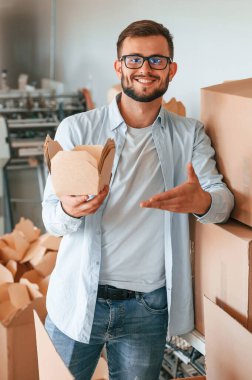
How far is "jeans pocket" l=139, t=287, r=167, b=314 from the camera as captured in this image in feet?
5.72

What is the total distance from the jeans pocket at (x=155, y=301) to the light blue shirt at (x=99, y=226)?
0.03 meters

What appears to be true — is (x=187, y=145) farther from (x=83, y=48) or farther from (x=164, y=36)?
(x=83, y=48)

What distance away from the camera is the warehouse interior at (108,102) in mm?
1617

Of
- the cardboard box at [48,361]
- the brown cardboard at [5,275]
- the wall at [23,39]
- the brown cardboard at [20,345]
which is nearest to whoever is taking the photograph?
the cardboard box at [48,361]

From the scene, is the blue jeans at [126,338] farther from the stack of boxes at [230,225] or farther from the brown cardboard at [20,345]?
the brown cardboard at [20,345]

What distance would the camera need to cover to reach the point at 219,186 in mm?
1649

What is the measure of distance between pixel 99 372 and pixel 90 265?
583 millimetres

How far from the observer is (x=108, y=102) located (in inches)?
144

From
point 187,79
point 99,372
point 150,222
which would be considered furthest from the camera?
point 187,79

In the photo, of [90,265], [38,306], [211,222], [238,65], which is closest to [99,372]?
[38,306]

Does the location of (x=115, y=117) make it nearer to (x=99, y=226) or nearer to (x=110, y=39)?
(x=99, y=226)

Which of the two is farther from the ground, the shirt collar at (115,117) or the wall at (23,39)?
the shirt collar at (115,117)

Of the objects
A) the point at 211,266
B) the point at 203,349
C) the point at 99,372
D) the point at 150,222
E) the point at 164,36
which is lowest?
the point at 99,372

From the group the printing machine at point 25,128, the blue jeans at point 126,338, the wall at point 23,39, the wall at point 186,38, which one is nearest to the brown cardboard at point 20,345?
the blue jeans at point 126,338
